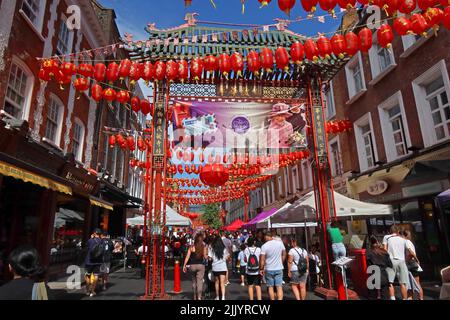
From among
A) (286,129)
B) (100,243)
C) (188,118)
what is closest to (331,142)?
(286,129)

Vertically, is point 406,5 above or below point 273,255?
above

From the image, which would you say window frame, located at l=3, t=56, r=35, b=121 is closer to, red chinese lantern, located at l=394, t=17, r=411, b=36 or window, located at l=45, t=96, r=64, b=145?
window, located at l=45, t=96, r=64, b=145

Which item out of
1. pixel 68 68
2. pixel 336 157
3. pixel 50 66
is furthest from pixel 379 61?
pixel 50 66

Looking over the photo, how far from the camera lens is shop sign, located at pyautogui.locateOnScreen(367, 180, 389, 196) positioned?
12259mm

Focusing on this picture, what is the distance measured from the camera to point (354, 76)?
15312 millimetres

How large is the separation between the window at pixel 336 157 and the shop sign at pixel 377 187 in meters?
2.90

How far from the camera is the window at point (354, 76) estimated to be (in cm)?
1477

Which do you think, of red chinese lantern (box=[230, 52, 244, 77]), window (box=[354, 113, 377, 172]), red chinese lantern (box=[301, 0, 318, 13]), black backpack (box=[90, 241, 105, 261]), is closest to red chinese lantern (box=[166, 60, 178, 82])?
red chinese lantern (box=[230, 52, 244, 77])

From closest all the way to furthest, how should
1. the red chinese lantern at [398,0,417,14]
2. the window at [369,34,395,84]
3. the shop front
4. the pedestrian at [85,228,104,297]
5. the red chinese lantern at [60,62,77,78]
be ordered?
1. the red chinese lantern at [398,0,417,14]
2. the red chinese lantern at [60,62,77,78]
3. the pedestrian at [85,228,104,297]
4. the shop front
5. the window at [369,34,395,84]

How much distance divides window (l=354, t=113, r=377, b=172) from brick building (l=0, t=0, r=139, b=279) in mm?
12037

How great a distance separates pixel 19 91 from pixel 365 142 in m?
14.7

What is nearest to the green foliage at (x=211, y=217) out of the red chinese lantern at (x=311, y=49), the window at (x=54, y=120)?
the window at (x=54, y=120)

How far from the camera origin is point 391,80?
12328mm

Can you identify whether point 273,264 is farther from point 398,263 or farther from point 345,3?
point 345,3
